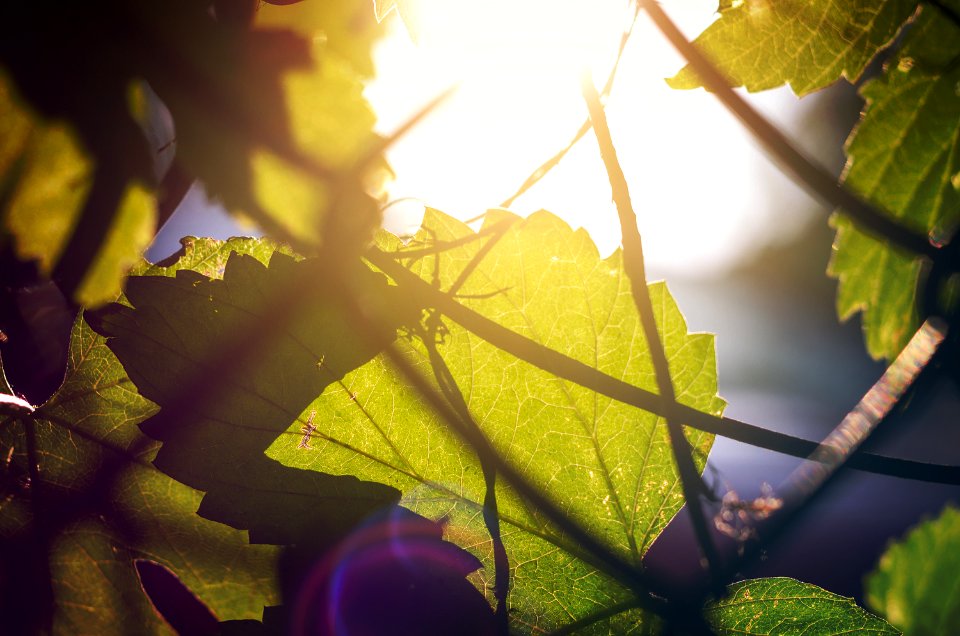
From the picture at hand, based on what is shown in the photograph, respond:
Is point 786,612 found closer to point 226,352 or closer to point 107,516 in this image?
point 226,352

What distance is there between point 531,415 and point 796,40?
0.54 m

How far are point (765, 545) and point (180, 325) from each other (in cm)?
57

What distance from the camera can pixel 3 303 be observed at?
53 cm

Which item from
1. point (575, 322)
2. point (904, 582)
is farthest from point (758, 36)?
point (904, 582)

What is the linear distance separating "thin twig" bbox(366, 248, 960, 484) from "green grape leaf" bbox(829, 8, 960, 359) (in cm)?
51

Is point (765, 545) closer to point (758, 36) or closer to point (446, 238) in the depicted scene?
point (446, 238)

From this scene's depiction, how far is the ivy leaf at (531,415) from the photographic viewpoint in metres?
0.51

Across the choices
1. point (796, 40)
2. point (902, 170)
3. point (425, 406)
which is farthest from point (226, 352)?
point (902, 170)

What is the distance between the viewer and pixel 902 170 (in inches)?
31.5

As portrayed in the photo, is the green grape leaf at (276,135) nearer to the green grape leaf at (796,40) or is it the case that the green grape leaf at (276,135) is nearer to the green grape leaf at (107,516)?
the green grape leaf at (107,516)

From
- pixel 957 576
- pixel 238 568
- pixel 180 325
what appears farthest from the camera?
pixel 957 576

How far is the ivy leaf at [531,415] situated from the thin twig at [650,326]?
1 centimetres

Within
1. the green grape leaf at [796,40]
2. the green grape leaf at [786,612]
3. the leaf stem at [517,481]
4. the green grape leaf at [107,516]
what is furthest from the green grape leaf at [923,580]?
the green grape leaf at [107,516]

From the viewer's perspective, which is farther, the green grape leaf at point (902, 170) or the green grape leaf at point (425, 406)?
the green grape leaf at point (902, 170)
